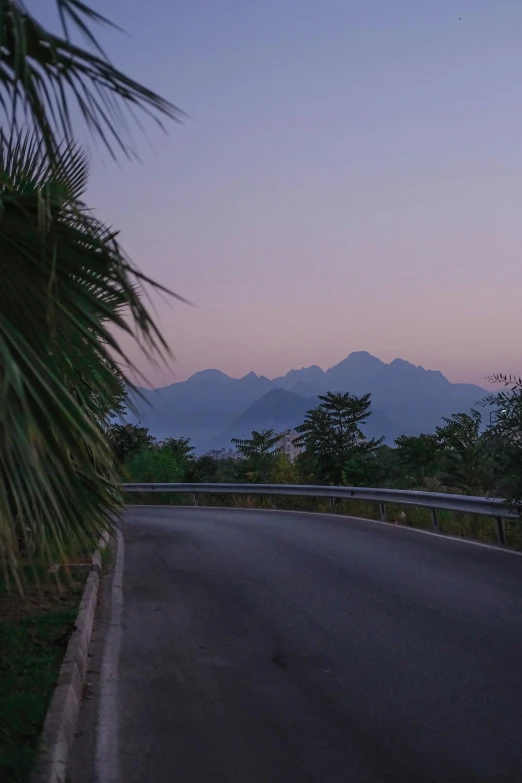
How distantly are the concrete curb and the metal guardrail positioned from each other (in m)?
1.51

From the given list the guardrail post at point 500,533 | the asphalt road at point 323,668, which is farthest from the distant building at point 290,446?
the asphalt road at point 323,668

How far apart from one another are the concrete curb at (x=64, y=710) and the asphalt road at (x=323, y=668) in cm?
33

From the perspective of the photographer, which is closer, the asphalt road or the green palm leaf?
the green palm leaf

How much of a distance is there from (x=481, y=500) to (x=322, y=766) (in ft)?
29.6

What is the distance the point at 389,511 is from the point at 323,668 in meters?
12.7

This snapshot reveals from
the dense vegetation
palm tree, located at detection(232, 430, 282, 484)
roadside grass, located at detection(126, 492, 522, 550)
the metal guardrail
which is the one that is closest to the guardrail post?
the metal guardrail

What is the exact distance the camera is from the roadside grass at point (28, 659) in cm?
495

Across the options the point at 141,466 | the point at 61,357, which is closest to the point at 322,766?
the point at 61,357

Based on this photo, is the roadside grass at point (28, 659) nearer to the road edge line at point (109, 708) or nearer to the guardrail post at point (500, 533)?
the road edge line at point (109, 708)

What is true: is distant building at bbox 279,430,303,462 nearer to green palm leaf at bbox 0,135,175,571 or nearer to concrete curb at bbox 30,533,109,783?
concrete curb at bbox 30,533,109,783

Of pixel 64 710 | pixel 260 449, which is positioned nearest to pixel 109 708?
pixel 64 710

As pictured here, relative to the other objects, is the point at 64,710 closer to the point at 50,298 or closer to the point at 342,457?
the point at 50,298

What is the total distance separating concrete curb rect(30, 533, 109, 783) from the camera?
184 inches

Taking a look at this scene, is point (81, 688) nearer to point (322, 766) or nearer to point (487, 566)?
point (322, 766)
